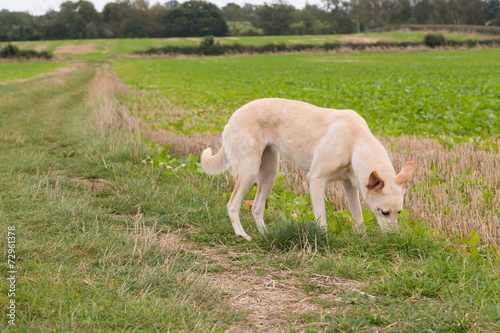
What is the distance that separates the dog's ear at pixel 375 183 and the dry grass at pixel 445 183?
2.74 ft

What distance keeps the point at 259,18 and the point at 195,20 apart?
48.0ft

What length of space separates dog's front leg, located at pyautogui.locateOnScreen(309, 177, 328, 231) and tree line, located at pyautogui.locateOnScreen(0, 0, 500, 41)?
98463 millimetres

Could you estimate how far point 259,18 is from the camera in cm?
10500

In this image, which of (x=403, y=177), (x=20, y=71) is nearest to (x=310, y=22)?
(x=20, y=71)

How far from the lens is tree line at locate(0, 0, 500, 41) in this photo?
95250 millimetres

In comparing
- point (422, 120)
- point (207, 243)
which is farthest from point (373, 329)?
point (422, 120)

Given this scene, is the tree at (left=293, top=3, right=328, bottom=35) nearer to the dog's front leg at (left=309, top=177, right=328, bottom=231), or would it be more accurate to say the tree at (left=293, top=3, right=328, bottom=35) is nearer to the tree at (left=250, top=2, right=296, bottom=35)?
the tree at (left=250, top=2, right=296, bottom=35)

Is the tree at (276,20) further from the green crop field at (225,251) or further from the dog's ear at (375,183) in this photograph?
the dog's ear at (375,183)

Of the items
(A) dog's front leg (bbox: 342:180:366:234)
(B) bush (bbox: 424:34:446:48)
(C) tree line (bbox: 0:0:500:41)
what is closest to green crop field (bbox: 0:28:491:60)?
(B) bush (bbox: 424:34:446:48)

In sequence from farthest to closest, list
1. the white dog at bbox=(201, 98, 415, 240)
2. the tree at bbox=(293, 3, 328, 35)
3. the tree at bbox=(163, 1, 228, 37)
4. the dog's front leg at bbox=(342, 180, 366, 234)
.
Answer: the tree at bbox=(293, 3, 328, 35) < the tree at bbox=(163, 1, 228, 37) < the dog's front leg at bbox=(342, 180, 366, 234) < the white dog at bbox=(201, 98, 415, 240)

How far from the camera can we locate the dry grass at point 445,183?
4.47 meters

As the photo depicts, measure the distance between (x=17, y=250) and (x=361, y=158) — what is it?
3.06 m

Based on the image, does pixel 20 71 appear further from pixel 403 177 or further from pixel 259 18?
pixel 259 18

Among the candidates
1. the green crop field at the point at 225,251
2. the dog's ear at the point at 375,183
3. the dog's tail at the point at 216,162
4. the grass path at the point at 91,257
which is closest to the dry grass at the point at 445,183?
the green crop field at the point at 225,251
